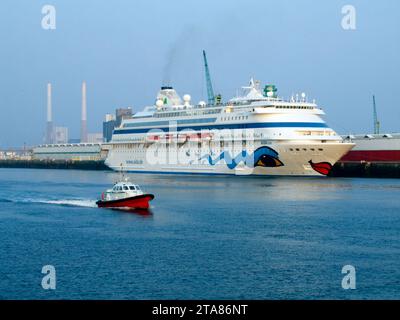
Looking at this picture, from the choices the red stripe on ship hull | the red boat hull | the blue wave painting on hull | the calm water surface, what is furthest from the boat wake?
the red stripe on ship hull

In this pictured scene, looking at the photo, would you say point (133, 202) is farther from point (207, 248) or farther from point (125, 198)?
point (207, 248)

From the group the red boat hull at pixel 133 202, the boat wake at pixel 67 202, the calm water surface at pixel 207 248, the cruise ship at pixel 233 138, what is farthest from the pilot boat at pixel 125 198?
the cruise ship at pixel 233 138

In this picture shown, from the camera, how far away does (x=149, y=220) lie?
114 feet

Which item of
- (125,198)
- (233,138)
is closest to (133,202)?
(125,198)

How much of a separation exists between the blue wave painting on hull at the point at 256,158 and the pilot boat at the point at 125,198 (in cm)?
2530

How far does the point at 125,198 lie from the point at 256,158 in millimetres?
27805

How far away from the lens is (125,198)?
3916 centimetres

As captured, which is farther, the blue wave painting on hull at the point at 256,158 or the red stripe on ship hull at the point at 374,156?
the red stripe on ship hull at the point at 374,156

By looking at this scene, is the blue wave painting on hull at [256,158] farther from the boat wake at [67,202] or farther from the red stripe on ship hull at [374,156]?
the boat wake at [67,202]

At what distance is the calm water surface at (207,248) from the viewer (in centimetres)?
2019

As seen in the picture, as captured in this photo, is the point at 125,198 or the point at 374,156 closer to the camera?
the point at 125,198

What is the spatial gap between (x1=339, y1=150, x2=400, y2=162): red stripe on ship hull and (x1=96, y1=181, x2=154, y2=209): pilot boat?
3928 centimetres

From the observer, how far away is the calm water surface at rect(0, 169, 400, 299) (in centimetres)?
2019

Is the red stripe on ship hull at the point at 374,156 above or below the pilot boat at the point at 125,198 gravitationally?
above
